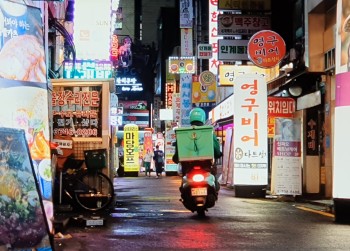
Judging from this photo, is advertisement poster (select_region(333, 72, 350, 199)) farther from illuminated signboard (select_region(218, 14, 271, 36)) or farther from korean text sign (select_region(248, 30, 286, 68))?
illuminated signboard (select_region(218, 14, 271, 36))

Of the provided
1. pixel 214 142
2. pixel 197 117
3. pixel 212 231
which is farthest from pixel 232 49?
pixel 212 231

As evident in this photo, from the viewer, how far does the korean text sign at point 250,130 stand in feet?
54.4

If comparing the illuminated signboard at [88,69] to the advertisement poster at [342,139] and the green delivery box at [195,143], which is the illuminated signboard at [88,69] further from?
the advertisement poster at [342,139]

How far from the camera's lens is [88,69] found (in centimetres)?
1788

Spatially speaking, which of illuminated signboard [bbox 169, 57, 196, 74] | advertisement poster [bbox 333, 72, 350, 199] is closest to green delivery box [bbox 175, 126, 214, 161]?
advertisement poster [bbox 333, 72, 350, 199]

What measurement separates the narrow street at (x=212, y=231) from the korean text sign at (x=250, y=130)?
11.9 ft

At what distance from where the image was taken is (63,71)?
18.0m

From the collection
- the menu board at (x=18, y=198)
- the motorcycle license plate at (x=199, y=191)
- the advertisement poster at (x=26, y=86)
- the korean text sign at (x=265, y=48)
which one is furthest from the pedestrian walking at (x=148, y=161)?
the menu board at (x=18, y=198)

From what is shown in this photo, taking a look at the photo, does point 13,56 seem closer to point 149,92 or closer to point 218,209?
point 218,209

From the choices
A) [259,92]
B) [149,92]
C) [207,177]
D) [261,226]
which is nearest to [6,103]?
[261,226]

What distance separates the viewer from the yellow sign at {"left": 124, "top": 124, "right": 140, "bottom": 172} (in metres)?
39.2

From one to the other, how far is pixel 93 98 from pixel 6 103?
24.5ft

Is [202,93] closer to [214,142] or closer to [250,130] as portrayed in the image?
[250,130]

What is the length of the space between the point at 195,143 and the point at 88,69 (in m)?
7.38
